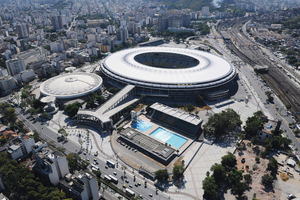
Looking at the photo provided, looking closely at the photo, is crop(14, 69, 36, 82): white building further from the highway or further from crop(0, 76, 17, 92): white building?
the highway

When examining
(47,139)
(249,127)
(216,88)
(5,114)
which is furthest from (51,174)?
(216,88)

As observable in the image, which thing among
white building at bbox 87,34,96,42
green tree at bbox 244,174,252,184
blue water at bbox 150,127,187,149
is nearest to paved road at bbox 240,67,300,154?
green tree at bbox 244,174,252,184

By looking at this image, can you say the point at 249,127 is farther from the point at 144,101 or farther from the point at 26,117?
the point at 26,117

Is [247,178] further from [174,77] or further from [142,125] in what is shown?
[174,77]

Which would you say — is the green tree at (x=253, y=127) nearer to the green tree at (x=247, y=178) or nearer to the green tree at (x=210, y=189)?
the green tree at (x=247, y=178)

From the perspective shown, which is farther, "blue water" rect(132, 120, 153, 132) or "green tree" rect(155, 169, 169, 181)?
"blue water" rect(132, 120, 153, 132)

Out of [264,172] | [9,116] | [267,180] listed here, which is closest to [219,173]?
[267,180]
